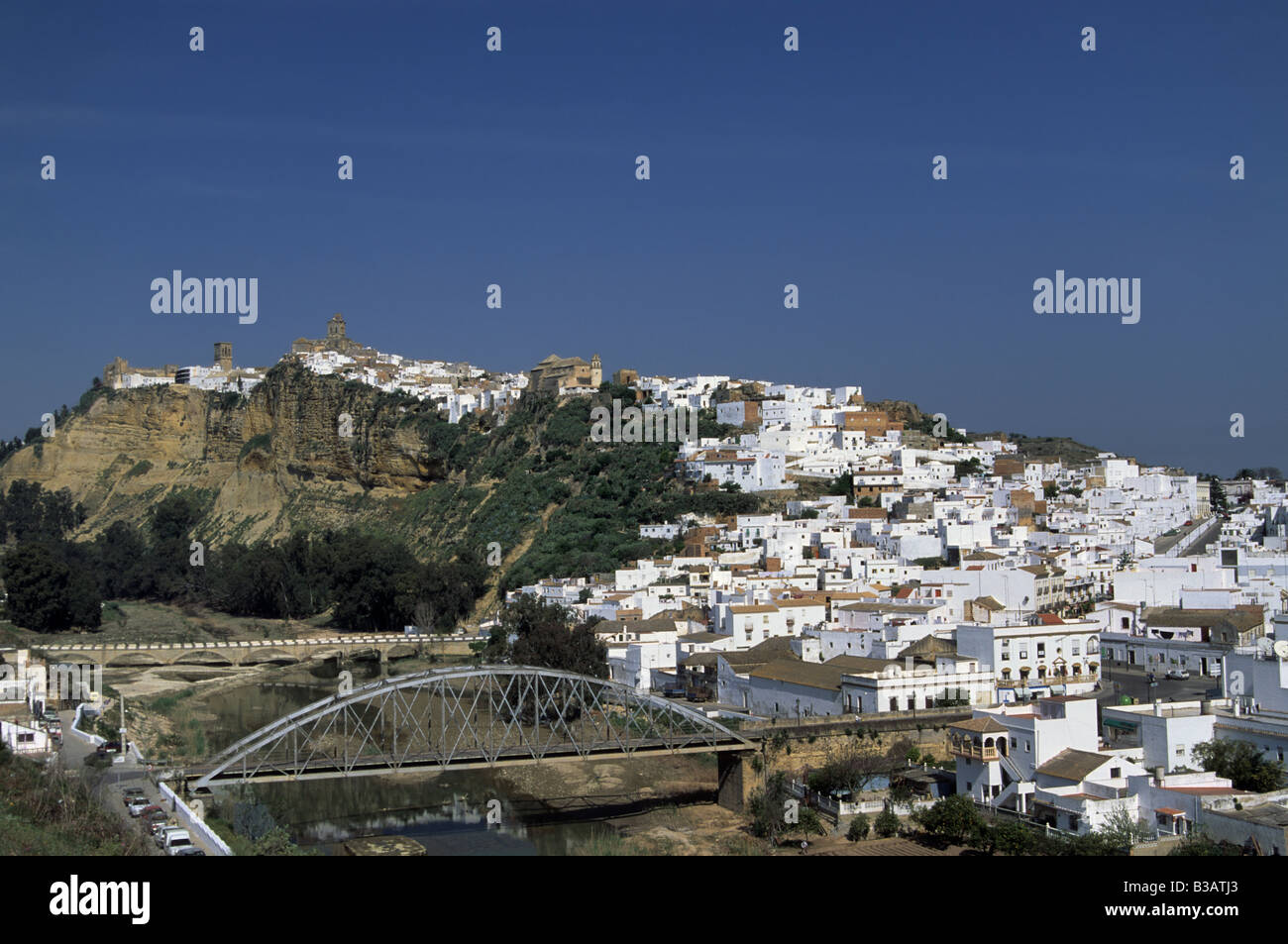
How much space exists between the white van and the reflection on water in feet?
14.1

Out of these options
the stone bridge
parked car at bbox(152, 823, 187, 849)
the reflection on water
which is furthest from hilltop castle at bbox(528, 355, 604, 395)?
parked car at bbox(152, 823, 187, 849)

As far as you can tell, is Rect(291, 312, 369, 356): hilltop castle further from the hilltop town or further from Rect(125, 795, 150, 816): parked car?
Rect(125, 795, 150, 816): parked car

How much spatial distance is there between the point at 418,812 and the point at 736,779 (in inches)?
260

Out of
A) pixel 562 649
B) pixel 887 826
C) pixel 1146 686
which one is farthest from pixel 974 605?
pixel 887 826

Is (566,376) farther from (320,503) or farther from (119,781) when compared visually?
(119,781)

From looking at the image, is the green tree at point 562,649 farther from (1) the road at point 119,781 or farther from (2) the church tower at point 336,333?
(2) the church tower at point 336,333

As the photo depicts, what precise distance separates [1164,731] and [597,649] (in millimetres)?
16573

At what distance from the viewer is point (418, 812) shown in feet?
82.4

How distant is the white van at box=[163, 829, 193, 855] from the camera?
16.5 meters

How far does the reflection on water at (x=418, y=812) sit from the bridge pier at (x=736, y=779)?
9.40 ft
